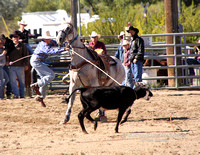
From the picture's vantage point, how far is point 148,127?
27.3 ft

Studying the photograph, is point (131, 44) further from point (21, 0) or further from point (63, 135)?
point (21, 0)

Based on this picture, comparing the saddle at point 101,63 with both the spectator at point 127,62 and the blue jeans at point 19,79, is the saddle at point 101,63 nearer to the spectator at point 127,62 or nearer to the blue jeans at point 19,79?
the spectator at point 127,62

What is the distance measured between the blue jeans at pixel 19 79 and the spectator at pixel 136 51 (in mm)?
3871

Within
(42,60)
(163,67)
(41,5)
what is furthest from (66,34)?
(41,5)

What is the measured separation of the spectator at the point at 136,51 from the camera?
1178 cm

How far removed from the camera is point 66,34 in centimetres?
855

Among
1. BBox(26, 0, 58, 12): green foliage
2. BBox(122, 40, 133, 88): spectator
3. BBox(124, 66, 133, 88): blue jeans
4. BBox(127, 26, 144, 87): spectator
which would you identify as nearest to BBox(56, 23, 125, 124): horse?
→ BBox(127, 26, 144, 87): spectator

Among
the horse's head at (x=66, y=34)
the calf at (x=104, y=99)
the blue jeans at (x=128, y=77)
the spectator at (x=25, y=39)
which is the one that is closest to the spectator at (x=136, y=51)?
the blue jeans at (x=128, y=77)

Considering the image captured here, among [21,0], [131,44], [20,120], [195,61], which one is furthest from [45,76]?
[21,0]

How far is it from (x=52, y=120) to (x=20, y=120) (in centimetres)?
74

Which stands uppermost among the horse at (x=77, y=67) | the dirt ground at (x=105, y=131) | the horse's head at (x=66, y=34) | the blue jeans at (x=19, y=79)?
the horse's head at (x=66, y=34)

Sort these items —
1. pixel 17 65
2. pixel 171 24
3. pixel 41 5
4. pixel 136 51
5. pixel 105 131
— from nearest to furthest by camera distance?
pixel 105 131
pixel 136 51
pixel 17 65
pixel 171 24
pixel 41 5

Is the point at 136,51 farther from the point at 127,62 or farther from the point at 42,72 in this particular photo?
the point at 42,72

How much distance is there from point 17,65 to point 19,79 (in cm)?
46
